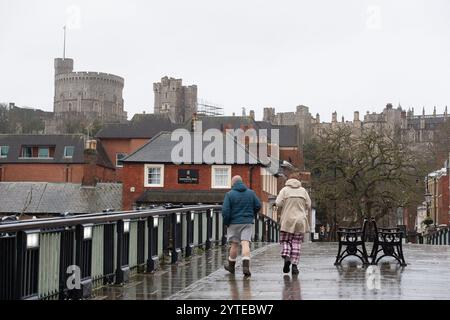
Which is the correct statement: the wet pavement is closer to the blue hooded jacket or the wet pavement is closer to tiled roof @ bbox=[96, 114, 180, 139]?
the blue hooded jacket

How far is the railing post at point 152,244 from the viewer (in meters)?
13.5

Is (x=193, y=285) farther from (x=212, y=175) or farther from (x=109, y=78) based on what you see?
(x=109, y=78)

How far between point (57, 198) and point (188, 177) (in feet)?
35.9

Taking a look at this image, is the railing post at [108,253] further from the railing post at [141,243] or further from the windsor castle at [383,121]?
the windsor castle at [383,121]

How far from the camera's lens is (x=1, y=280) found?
7.65m

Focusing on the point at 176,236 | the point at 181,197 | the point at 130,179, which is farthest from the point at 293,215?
the point at 130,179

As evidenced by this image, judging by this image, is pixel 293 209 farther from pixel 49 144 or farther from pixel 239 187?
pixel 49 144

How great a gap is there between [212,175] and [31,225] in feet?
132

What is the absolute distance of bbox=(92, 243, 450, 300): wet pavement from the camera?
34.0 ft

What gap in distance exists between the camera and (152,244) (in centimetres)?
1385

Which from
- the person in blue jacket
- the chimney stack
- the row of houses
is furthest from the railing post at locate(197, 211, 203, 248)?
the chimney stack

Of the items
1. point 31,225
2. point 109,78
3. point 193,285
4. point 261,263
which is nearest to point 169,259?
point 261,263

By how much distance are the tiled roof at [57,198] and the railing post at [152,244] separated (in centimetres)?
3802

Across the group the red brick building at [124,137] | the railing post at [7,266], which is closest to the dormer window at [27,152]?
the red brick building at [124,137]
